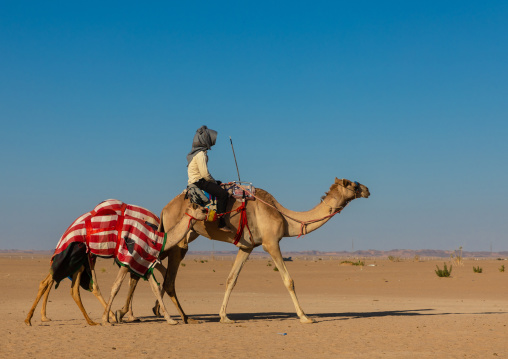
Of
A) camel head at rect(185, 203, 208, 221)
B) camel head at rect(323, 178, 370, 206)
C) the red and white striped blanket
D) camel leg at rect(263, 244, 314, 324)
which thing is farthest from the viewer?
camel head at rect(323, 178, 370, 206)

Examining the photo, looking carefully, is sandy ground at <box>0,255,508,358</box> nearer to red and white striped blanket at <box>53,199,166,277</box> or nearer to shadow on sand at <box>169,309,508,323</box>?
shadow on sand at <box>169,309,508,323</box>

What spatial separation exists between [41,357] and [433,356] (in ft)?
19.1

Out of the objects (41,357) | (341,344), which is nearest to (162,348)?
(41,357)

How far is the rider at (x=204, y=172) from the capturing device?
14.5 meters

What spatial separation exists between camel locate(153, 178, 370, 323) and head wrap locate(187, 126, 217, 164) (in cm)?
97

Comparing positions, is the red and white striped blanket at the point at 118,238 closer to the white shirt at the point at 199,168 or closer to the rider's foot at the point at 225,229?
the rider's foot at the point at 225,229

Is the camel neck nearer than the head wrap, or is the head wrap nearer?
the head wrap

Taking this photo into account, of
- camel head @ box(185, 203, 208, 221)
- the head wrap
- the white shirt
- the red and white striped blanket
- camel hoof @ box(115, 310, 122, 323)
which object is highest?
the head wrap

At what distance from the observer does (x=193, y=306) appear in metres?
20.8

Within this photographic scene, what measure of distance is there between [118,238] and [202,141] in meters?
2.62

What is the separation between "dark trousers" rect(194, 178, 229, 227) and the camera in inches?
569

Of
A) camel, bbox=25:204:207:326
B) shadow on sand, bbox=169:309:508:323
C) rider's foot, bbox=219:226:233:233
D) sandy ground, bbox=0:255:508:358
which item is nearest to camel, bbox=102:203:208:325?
camel, bbox=25:204:207:326

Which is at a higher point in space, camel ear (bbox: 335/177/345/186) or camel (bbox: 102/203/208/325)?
camel ear (bbox: 335/177/345/186)

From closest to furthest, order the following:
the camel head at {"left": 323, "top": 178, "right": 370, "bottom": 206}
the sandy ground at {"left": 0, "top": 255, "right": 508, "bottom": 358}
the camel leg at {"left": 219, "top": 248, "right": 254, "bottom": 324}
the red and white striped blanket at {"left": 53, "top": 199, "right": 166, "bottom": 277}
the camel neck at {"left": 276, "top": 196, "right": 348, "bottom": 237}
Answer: the sandy ground at {"left": 0, "top": 255, "right": 508, "bottom": 358} → the red and white striped blanket at {"left": 53, "top": 199, "right": 166, "bottom": 277} → the camel leg at {"left": 219, "top": 248, "right": 254, "bottom": 324} → the camel neck at {"left": 276, "top": 196, "right": 348, "bottom": 237} → the camel head at {"left": 323, "top": 178, "right": 370, "bottom": 206}
